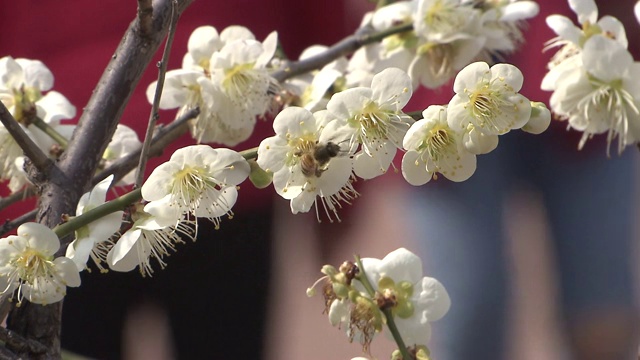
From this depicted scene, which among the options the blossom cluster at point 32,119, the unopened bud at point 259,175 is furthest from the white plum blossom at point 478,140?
the blossom cluster at point 32,119

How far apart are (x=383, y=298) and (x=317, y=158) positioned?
109 mm

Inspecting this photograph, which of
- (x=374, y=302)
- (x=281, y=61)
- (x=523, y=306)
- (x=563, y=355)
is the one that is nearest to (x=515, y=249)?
(x=523, y=306)

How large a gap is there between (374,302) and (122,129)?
1.01 ft

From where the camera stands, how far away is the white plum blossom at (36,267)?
1.77 ft

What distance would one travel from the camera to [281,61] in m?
0.87

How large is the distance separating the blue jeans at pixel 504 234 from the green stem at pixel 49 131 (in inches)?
41.2

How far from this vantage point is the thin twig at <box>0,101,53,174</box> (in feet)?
1.88

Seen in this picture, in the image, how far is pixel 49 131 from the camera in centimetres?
74

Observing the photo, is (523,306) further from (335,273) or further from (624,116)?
(335,273)

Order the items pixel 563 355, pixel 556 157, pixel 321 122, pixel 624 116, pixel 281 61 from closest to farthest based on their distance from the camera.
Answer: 1. pixel 321 122
2. pixel 624 116
3. pixel 281 61
4. pixel 563 355
5. pixel 556 157

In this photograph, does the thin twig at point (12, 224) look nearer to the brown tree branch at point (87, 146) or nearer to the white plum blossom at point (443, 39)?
the brown tree branch at point (87, 146)

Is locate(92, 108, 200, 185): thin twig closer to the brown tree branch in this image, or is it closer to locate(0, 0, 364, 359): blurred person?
the brown tree branch

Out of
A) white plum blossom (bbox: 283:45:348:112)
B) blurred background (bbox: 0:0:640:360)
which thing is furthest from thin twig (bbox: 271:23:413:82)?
blurred background (bbox: 0:0:640:360)

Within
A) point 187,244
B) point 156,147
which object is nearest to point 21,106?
point 156,147
